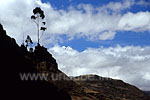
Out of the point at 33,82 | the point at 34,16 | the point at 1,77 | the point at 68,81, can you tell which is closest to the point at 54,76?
the point at 68,81

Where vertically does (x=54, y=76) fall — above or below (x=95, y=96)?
above

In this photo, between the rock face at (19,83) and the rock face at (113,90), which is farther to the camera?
the rock face at (113,90)

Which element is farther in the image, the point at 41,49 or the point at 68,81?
the point at 41,49

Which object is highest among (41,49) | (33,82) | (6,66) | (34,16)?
(34,16)

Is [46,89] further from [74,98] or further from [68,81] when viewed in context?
[68,81]

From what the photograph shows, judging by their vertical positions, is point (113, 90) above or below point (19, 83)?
below

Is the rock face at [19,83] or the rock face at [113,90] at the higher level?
the rock face at [19,83]

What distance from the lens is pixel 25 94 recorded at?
31.6 meters

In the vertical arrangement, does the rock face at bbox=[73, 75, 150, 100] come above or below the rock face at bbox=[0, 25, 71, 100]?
below

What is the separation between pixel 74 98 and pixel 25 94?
13682 mm

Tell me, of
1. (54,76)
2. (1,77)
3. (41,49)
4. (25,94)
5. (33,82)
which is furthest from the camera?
(41,49)

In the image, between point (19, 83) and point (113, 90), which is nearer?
point (19, 83)

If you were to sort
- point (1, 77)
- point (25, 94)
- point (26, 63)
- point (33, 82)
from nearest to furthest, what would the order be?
point (1, 77)
point (25, 94)
point (33, 82)
point (26, 63)

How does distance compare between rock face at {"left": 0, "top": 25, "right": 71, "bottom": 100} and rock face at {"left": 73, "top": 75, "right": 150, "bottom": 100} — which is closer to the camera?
rock face at {"left": 0, "top": 25, "right": 71, "bottom": 100}
